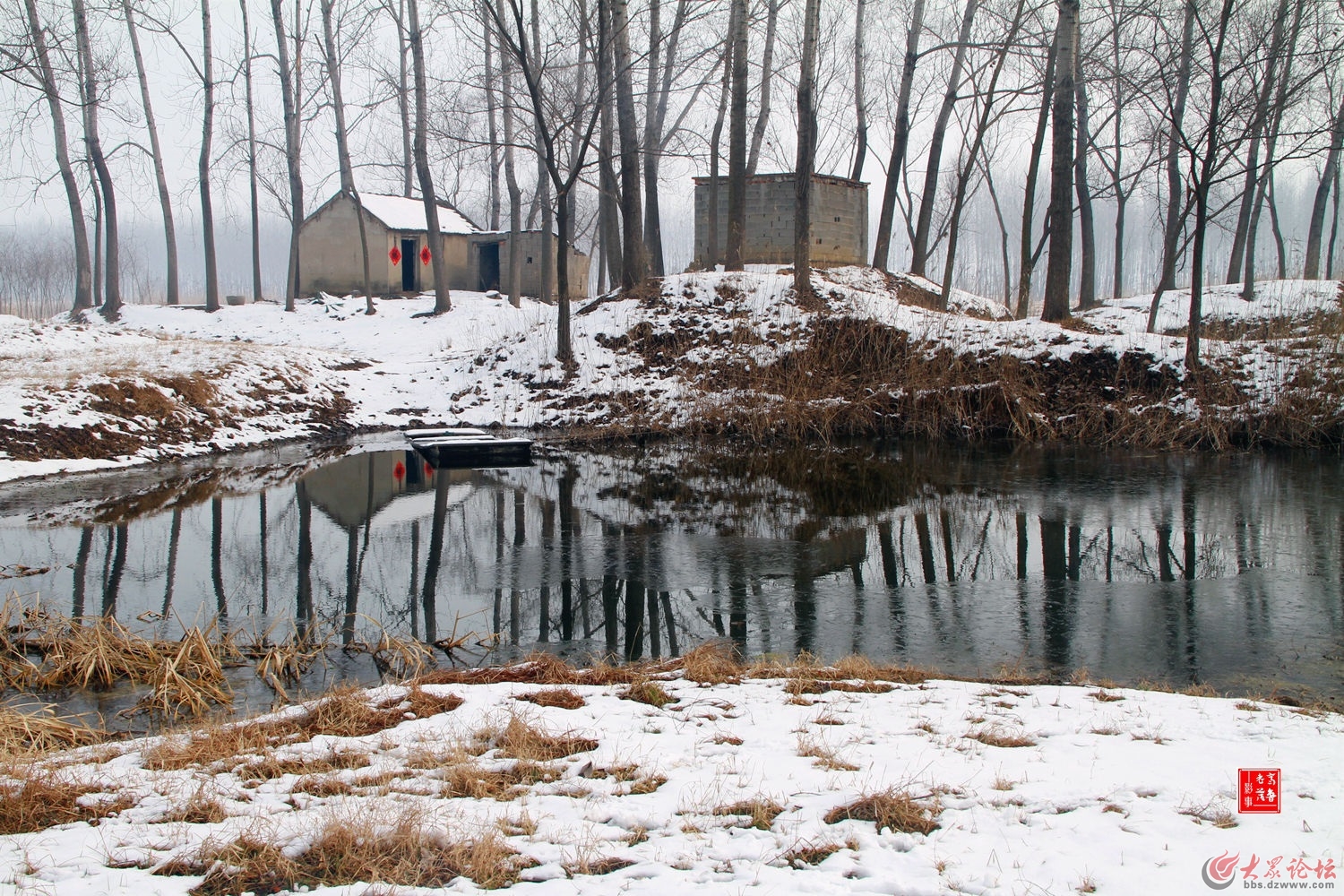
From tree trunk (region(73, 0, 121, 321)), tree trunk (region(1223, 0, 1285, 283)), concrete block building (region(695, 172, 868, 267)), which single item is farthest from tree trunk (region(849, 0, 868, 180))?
tree trunk (region(73, 0, 121, 321))

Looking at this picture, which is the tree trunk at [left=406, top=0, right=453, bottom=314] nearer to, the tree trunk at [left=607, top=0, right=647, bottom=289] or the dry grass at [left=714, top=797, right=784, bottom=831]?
the tree trunk at [left=607, top=0, right=647, bottom=289]

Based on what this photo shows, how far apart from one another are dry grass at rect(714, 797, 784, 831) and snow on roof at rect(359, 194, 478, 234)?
3491cm

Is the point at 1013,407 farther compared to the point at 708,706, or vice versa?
the point at 1013,407

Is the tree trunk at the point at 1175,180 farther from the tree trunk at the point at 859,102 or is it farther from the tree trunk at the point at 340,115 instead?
the tree trunk at the point at 340,115

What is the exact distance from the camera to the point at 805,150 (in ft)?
66.6

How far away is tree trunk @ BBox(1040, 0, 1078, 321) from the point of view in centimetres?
1802

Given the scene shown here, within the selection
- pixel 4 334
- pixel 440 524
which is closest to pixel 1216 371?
pixel 440 524

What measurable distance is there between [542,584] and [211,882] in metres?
5.17

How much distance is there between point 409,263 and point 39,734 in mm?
34614

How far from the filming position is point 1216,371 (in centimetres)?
1647

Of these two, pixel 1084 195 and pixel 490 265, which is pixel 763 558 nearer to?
pixel 1084 195

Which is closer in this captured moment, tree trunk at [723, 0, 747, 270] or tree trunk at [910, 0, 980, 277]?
tree trunk at [723, 0, 747, 270]

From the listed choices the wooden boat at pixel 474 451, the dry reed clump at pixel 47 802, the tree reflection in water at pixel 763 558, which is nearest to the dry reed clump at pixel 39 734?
the dry reed clump at pixel 47 802

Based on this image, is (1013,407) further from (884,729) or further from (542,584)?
(884,729)
